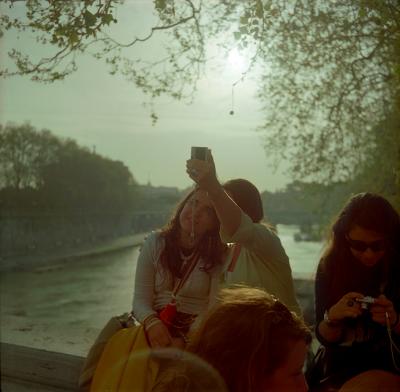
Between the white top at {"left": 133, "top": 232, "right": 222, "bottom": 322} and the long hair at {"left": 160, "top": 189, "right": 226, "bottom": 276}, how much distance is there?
0.07 feet

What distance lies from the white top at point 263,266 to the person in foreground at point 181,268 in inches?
5.1

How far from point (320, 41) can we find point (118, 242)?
50.3 meters

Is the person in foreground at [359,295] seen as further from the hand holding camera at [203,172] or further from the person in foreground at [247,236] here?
the hand holding camera at [203,172]

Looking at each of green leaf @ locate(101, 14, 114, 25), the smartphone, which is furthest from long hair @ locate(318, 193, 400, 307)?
green leaf @ locate(101, 14, 114, 25)

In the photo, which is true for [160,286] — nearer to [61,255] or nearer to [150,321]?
[150,321]

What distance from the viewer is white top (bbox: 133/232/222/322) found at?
7.47 feet

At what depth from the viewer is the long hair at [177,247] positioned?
7.50ft

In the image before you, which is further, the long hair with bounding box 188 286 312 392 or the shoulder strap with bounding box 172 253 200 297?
the shoulder strap with bounding box 172 253 200 297

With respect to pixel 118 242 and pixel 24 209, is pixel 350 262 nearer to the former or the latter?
pixel 24 209

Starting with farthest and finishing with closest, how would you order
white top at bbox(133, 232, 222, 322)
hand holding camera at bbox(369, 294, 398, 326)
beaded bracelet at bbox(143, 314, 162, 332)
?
white top at bbox(133, 232, 222, 322) < beaded bracelet at bbox(143, 314, 162, 332) < hand holding camera at bbox(369, 294, 398, 326)

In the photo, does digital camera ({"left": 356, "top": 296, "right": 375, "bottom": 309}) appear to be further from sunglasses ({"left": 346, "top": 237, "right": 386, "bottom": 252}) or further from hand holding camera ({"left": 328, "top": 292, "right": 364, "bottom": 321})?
sunglasses ({"left": 346, "top": 237, "right": 386, "bottom": 252})

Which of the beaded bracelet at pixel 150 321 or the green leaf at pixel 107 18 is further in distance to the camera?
the green leaf at pixel 107 18

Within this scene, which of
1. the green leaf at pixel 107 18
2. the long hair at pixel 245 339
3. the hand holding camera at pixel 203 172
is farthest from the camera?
the green leaf at pixel 107 18

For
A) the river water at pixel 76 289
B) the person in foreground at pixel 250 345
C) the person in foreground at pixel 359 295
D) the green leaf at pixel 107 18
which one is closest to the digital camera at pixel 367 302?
the person in foreground at pixel 359 295
